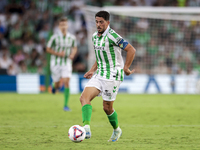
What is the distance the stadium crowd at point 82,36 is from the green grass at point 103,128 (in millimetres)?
5630

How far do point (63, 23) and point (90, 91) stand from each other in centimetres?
466

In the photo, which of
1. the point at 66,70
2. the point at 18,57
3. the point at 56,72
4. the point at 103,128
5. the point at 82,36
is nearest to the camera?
the point at 103,128

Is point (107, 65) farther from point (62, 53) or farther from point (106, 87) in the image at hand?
point (62, 53)

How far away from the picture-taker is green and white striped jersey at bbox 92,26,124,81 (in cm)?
535

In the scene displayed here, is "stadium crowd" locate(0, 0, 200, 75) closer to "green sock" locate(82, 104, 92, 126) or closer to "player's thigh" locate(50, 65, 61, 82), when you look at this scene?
"player's thigh" locate(50, 65, 61, 82)

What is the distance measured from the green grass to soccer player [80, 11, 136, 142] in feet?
1.65

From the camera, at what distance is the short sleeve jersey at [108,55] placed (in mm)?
5352

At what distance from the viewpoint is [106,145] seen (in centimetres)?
512

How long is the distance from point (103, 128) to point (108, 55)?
1.82m

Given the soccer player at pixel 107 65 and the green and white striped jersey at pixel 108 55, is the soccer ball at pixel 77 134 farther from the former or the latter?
the green and white striped jersey at pixel 108 55

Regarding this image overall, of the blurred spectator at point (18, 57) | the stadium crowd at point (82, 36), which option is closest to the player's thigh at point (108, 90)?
the stadium crowd at point (82, 36)

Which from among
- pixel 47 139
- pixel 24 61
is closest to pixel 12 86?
pixel 24 61

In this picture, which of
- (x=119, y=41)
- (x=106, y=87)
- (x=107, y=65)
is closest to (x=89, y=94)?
(x=106, y=87)

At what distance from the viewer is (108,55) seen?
541cm
